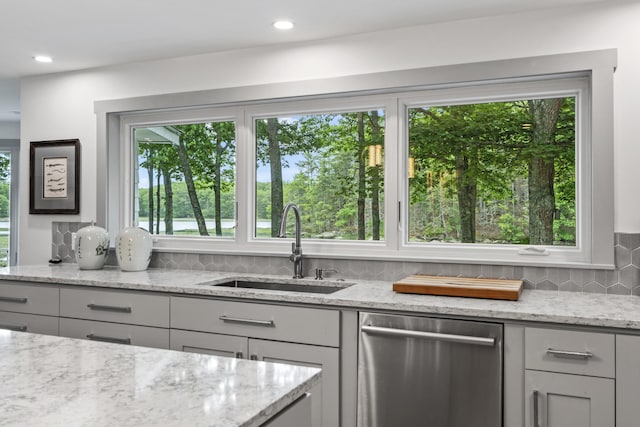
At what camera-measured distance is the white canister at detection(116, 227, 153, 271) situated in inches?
131

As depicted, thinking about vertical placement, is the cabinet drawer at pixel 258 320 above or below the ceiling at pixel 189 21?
below

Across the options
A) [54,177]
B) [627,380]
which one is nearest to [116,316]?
[54,177]

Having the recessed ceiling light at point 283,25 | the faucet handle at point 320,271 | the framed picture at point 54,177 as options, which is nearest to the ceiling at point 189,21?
the recessed ceiling light at point 283,25

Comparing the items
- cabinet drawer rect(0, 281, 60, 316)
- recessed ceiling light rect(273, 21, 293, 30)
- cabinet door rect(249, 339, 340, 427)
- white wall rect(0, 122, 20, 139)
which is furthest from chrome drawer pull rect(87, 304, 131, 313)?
white wall rect(0, 122, 20, 139)

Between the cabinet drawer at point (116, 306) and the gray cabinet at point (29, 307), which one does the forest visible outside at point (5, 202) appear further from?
the cabinet drawer at point (116, 306)

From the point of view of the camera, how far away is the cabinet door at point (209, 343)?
8.47 feet

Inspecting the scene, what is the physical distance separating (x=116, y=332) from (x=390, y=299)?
1576 mm

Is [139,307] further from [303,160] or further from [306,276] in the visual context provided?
[303,160]

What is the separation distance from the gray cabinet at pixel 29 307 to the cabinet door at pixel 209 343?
2.83 ft

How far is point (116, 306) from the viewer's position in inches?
113

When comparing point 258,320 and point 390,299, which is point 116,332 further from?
point 390,299

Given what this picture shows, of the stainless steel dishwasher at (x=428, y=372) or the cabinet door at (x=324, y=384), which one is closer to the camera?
the stainless steel dishwasher at (x=428, y=372)

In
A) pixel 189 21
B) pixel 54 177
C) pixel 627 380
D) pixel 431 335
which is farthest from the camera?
pixel 54 177

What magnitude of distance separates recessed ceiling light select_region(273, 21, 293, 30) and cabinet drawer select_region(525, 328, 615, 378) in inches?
77.7
